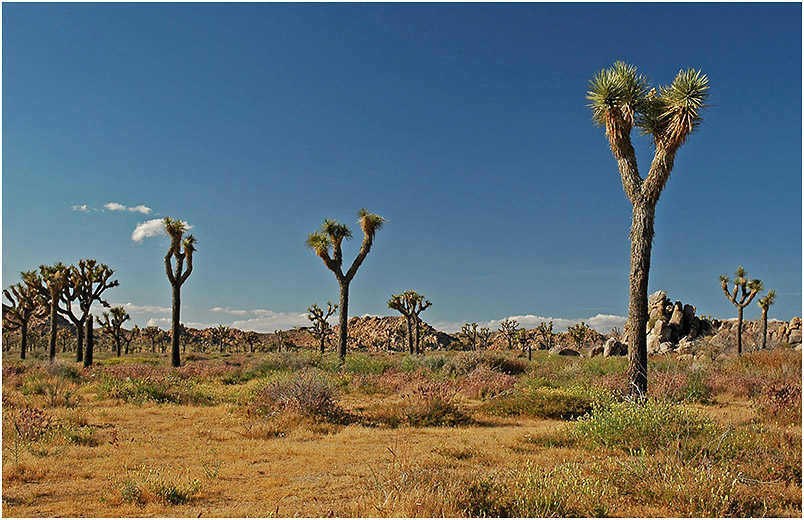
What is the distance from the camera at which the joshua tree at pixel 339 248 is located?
81.0 ft

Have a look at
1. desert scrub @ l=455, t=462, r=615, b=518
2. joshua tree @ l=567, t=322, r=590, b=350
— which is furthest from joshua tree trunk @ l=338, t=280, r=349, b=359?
joshua tree @ l=567, t=322, r=590, b=350

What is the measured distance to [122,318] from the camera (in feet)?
162

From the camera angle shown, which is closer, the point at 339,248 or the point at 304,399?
the point at 304,399

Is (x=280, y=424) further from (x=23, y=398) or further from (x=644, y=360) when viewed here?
(x=644, y=360)

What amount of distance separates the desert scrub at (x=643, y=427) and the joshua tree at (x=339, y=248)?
677 inches

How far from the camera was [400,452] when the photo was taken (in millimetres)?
8391

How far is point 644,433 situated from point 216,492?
6.17m

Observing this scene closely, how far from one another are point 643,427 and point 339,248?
18.7 meters

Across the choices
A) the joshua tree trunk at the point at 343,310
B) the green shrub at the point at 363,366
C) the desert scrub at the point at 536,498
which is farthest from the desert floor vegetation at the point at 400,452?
the joshua tree trunk at the point at 343,310

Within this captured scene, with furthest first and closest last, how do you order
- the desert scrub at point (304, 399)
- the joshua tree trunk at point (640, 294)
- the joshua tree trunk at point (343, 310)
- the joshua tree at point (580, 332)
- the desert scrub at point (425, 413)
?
1. the joshua tree at point (580, 332)
2. the joshua tree trunk at point (343, 310)
3. the joshua tree trunk at point (640, 294)
4. the desert scrub at point (304, 399)
5. the desert scrub at point (425, 413)

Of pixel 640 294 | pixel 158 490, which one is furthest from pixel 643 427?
pixel 158 490

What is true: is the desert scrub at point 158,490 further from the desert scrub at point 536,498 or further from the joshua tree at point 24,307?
the joshua tree at point 24,307

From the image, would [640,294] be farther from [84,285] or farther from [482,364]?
[84,285]

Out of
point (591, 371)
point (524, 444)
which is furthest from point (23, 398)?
point (591, 371)
